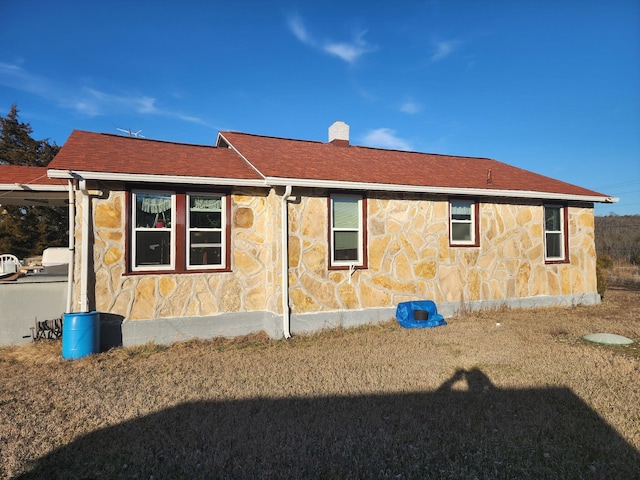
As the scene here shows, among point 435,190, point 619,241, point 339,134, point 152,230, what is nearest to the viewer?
point 152,230

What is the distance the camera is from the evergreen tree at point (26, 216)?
20.4m

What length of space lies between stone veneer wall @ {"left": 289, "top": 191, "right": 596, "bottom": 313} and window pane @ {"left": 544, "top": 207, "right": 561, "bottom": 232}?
0.35 meters

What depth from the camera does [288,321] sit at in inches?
333

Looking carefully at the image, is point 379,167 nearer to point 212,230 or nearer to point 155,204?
point 212,230

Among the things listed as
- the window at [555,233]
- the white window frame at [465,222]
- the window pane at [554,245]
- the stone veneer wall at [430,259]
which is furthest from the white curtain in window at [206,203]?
the window pane at [554,245]

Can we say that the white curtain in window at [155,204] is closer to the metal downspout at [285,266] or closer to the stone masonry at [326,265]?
the stone masonry at [326,265]

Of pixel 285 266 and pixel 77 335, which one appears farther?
pixel 285 266

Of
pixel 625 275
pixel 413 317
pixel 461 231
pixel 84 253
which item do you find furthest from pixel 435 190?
pixel 625 275

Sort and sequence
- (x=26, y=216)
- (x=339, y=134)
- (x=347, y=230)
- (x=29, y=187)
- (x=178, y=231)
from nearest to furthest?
1. (x=178, y=231)
2. (x=29, y=187)
3. (x=347, y=230)
4. (x=339, y=134)
5. (x=26, y=216)

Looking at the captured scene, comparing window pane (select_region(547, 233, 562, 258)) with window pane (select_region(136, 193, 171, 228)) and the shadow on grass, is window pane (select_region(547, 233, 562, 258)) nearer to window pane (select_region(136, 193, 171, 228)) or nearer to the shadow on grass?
the shadow on grass

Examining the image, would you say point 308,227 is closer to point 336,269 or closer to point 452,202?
point 336,269

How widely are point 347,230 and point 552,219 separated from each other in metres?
6.51

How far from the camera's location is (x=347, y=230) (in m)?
9.36

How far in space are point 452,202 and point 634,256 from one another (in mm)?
17722
